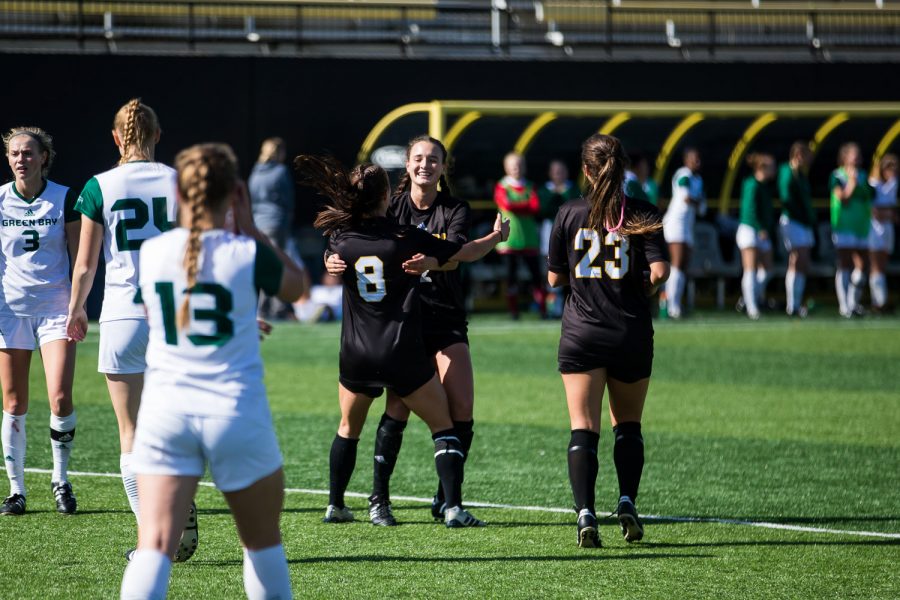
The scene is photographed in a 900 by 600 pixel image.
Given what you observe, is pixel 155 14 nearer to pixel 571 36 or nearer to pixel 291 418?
pixel 571 36

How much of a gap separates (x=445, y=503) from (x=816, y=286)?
1529 centimetres

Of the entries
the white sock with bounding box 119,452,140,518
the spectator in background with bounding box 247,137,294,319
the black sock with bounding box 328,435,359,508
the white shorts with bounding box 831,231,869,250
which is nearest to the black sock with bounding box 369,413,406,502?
the black sock with bounding box 328,435,359,508

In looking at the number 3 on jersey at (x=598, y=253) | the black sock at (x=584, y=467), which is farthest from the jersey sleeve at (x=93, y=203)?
the black sock at (x=584, y=467)

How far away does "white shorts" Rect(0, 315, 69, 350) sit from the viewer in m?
6.89

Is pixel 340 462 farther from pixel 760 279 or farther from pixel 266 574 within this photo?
pixel 760 279

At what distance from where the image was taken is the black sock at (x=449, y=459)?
6574 mm

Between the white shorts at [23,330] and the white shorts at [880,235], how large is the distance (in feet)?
45.3

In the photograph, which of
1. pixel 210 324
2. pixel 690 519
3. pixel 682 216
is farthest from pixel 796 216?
pixel 210 324

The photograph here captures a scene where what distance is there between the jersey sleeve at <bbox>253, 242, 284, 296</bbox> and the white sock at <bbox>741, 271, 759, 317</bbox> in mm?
14311

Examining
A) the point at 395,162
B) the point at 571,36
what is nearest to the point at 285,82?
the point at 395,162

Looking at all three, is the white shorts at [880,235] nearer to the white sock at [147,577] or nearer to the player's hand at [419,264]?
the player's hand at [419,264]

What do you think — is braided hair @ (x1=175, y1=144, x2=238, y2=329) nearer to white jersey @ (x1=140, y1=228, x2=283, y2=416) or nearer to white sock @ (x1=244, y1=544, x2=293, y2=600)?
white jersey @ (x1=140, y1=228, x2=283, y2=416)

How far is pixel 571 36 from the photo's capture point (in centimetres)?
2303

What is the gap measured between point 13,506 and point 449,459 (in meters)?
2.29
